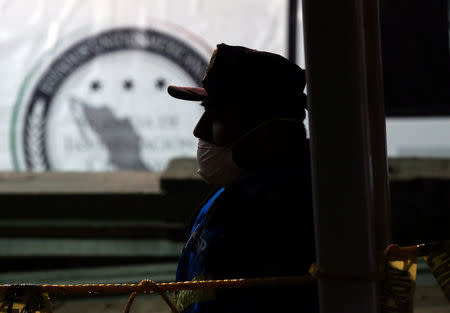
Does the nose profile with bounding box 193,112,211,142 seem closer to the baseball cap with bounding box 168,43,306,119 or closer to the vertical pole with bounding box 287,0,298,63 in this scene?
the baseball cap with bounding box 168,43,306,119

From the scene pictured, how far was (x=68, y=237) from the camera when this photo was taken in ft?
18.5

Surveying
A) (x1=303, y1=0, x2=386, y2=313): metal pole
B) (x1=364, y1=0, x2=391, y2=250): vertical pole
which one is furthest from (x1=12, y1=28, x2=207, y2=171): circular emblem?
(x1=303, y1=0, x2=386, y2=313): metal pole

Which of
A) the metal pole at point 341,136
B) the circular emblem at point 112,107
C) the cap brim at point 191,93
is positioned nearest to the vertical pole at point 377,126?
the metal pole at point 341,136

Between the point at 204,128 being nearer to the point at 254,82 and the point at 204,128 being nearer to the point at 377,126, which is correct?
the point at 254,82

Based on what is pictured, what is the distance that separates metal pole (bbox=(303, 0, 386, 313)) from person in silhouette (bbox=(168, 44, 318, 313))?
291 mm

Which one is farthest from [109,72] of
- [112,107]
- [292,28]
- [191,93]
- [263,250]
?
[263,250]

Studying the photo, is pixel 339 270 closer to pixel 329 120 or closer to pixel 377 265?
pixel 377 265

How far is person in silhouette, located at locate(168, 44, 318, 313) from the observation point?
151 centimetres

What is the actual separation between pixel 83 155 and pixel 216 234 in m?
4.57

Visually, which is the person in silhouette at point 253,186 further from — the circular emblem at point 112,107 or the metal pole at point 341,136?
the circular emblem at point 112,107

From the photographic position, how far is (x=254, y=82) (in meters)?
1.62

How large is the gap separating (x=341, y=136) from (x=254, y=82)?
0.48m

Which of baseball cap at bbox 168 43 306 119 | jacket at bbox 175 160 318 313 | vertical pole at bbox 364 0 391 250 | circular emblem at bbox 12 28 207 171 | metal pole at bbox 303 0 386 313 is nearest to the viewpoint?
metal pole at bbox 303 0 386 313

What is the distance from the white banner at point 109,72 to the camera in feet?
19.4
